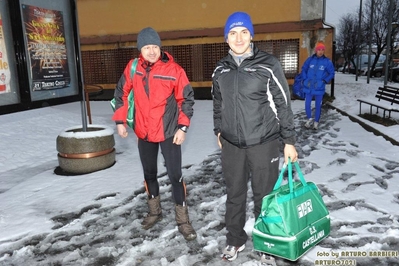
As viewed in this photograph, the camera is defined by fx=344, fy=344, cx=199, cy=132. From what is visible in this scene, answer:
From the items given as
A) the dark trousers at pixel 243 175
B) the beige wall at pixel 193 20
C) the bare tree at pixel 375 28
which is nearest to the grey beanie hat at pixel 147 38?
the dark trousers at pixel 243 175

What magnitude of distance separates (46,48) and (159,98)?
2.89 metres

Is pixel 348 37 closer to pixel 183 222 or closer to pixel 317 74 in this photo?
pixel 317 74

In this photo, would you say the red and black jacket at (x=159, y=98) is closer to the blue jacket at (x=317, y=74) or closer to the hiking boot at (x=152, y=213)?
the hiking boot at (x=152, y=213)

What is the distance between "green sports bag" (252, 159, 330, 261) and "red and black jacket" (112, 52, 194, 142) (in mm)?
1158

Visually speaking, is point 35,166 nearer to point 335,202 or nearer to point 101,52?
point 335,202

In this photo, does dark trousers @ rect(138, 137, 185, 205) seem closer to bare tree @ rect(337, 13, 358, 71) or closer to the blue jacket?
the blue jacket

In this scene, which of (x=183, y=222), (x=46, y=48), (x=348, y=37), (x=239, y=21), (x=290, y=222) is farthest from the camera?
(x=348, y=37)

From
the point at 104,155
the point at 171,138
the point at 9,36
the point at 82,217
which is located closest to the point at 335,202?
the point at 171,138

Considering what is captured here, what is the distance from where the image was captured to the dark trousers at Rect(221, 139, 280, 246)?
8.82 ft

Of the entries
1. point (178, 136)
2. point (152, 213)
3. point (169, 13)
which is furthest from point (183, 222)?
point (169, 13)

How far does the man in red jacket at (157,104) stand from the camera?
3.08 metres

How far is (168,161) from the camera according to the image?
3.23 metres

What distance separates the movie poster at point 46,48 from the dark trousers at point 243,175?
340cm

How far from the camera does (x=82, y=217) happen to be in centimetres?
385
